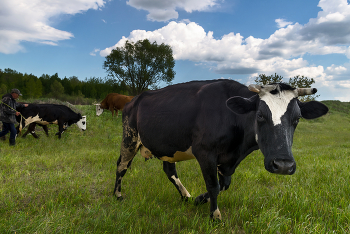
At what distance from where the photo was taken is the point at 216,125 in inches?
115

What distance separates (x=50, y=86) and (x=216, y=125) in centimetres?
7348

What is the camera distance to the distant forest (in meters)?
57.6

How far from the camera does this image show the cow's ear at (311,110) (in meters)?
2.76

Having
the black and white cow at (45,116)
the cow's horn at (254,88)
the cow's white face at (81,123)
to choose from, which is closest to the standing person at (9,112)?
the black and white cow at (45,116)

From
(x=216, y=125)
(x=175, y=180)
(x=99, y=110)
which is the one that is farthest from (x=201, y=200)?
(x=99, y=110)

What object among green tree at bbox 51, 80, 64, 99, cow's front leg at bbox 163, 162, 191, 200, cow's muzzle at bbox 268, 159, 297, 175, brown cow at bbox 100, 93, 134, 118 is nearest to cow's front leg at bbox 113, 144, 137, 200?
cow's front leg at bbox 163, 162, 191, 200

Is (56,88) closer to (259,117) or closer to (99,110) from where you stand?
(99,110)

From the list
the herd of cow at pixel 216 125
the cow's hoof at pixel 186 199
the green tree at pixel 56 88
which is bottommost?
the cow's hoof at pixel 186 199

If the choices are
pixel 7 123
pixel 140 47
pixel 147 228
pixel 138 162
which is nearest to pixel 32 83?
pixel 140 47

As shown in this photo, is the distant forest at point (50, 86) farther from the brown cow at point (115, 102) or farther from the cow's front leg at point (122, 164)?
the cow's front leg at point (122, 164)

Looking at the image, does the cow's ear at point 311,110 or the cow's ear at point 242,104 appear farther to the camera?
the cow's ear at point 311,110

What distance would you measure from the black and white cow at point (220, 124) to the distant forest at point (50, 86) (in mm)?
53367

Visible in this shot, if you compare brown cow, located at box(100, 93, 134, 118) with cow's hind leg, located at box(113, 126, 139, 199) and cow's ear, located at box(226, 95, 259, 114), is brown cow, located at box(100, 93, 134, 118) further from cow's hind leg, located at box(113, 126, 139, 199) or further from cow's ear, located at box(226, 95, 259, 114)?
cow's ear, located at box(226, 95, 259, 114)

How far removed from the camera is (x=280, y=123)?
94.7 inches
